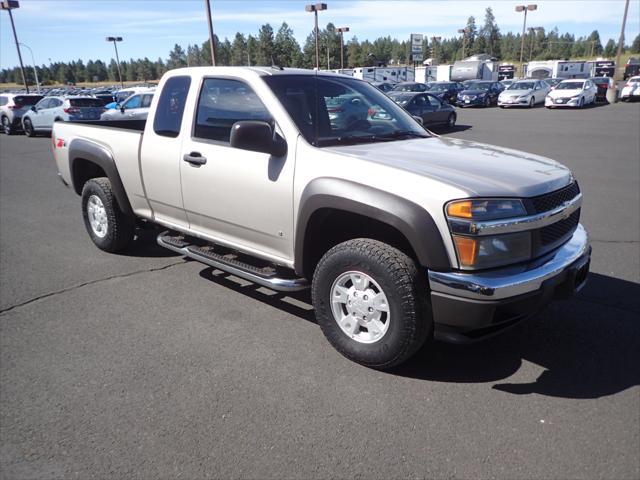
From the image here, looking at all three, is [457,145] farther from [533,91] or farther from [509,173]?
[533,91]

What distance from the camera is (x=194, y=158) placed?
4211 millimetres

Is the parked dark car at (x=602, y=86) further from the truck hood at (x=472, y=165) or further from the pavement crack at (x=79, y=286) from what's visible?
the pavement crack at (x=79, y=286)

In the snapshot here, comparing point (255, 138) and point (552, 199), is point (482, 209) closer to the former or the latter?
point (552, 199)

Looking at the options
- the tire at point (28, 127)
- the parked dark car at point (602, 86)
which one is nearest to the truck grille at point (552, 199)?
the tire at point (28, 127)

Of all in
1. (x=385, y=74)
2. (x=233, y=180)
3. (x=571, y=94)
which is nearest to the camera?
(x=233, y=180)

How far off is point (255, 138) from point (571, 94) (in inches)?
1161

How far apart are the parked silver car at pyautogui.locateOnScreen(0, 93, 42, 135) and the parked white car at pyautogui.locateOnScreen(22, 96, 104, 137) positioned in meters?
1.25

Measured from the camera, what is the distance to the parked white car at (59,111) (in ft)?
62.1

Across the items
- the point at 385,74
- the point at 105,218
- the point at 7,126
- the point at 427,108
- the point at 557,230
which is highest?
the point at 385,74

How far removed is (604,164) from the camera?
11242 millimetres

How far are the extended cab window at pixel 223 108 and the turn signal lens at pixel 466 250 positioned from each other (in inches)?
70.9

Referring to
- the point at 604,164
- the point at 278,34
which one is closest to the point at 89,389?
the point at 604,164

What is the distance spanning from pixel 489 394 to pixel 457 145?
6.42ft

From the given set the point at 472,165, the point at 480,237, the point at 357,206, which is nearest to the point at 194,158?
the point at 357,206
